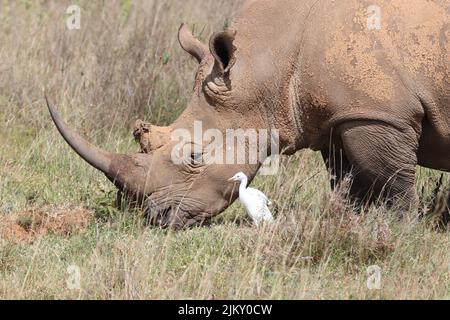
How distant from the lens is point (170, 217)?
765 cm

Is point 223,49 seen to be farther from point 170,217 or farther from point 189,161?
point 170,217

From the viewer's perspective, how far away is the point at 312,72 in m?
7.24

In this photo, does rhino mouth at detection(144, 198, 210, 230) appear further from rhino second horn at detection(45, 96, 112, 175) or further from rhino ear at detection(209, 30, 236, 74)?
rhino ear at detection(209, 30, 236, 74)

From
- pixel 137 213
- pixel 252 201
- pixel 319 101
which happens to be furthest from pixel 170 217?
pixel 319 101

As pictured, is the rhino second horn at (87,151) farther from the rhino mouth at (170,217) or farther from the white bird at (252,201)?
the white bird at (252,201)

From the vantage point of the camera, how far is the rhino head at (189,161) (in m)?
7.53

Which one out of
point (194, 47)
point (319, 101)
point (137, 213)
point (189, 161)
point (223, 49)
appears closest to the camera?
point (319, 101)

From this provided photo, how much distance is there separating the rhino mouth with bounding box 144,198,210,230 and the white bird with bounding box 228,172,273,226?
0.34 metres

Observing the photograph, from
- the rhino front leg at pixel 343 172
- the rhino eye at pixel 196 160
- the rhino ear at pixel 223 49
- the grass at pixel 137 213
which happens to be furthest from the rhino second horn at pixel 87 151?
the rhino front leg at pixel 343 172

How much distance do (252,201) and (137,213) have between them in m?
0.81

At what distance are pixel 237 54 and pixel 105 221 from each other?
148cm

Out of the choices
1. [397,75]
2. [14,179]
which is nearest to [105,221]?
[14,179]

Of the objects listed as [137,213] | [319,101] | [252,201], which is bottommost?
[137,213]

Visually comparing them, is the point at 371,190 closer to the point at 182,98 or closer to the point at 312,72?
the point at 312,72
